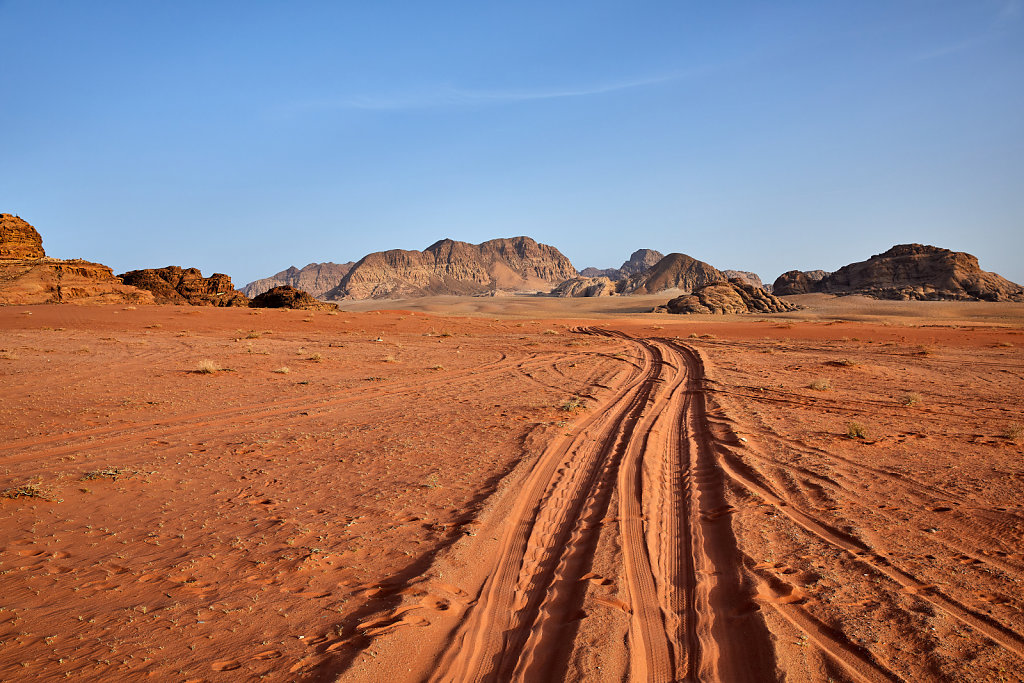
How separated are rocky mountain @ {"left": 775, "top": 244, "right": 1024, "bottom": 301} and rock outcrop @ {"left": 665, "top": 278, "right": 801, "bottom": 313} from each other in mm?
26832

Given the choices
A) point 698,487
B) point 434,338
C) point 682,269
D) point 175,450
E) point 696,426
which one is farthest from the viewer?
point 682,269

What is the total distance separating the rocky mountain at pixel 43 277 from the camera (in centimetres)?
4347

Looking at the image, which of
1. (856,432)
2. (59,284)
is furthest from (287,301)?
(856,432)

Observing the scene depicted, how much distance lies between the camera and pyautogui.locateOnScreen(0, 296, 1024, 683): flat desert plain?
3.59 m

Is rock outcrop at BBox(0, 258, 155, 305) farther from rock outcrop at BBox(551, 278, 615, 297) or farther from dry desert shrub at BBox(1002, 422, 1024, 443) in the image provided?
rock outcrop at BBox(551, 278, 615, 297)

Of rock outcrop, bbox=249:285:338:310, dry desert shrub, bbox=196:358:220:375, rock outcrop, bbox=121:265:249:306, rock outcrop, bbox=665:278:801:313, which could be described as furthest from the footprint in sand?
rock outcrop, bbox=665:278:801:313

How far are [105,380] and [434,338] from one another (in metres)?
19.1

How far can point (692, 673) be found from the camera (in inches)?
134

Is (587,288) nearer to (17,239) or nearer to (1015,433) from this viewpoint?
(17,239)

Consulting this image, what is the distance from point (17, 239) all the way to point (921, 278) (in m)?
138

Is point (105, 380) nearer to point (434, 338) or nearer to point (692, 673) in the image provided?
point (692, 673)

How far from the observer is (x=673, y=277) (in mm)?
170500

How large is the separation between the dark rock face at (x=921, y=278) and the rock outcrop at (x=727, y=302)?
26488mm

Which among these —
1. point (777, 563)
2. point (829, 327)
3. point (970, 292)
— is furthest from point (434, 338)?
point (970, 292)
